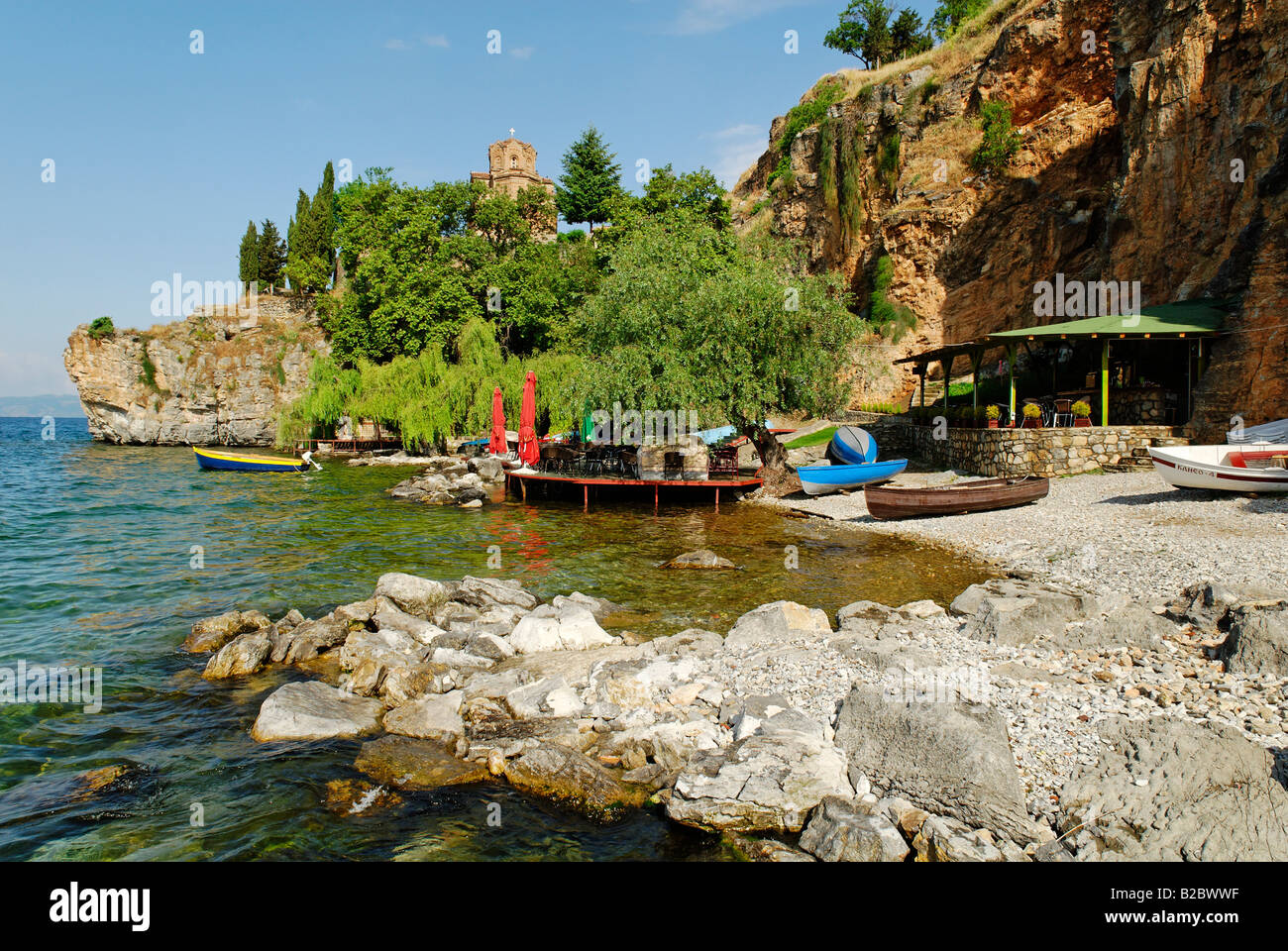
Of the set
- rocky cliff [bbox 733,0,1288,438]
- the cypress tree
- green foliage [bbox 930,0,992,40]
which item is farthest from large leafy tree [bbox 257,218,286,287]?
green foliage [bbox 930,0,992,40]

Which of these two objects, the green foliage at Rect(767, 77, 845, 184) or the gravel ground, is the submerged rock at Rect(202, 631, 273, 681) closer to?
the gravel ground

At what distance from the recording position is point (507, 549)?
1750 cm

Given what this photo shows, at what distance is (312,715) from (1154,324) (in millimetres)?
22649

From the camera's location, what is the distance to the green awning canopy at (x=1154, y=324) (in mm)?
19391

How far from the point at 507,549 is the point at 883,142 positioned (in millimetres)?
34177

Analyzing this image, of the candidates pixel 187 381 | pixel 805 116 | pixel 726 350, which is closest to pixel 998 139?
pixel 805 116

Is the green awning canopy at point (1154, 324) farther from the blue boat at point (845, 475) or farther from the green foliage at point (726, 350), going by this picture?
the green foliage at point (726, 350)

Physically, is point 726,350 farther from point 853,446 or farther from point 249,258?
point 249,258

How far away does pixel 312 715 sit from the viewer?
7.87 meters

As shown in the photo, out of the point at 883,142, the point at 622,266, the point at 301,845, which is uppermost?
the point at 883,142

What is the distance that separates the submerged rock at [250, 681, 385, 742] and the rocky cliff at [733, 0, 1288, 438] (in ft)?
71.7

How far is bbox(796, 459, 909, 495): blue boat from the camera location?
2281 centimetres
